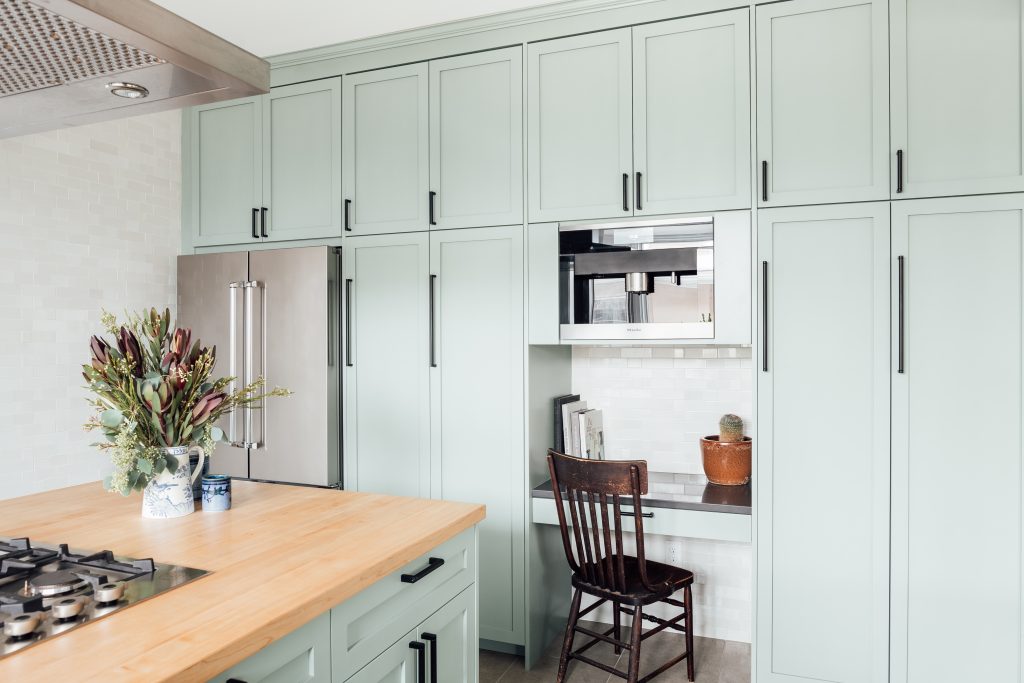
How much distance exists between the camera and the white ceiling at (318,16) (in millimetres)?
2877

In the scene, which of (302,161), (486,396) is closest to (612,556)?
(486,396)

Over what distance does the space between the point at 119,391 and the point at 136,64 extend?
0.79m

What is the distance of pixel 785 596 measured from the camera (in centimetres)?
259

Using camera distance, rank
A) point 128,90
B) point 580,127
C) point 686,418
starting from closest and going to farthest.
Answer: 1. point 128,90
2. point 580,127
3. point 686,418

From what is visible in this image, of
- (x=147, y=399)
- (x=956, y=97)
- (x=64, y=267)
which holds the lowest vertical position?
(x=147, y=399)

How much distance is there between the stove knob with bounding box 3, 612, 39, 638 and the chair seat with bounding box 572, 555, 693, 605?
188 centimetres

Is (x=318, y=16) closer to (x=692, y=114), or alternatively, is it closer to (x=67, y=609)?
(x=692, y=114)

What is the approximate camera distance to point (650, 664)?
2980mm

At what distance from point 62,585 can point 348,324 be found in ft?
6.91

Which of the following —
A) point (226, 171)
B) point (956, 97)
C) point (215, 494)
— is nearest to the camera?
point (215, 494)

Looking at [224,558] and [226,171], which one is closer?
[224,558]

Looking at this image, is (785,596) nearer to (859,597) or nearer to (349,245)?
(859,597)

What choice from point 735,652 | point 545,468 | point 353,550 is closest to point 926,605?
point 735,652

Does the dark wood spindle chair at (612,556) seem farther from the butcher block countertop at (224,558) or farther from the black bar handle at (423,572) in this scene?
the black bar handle at (423,572)
